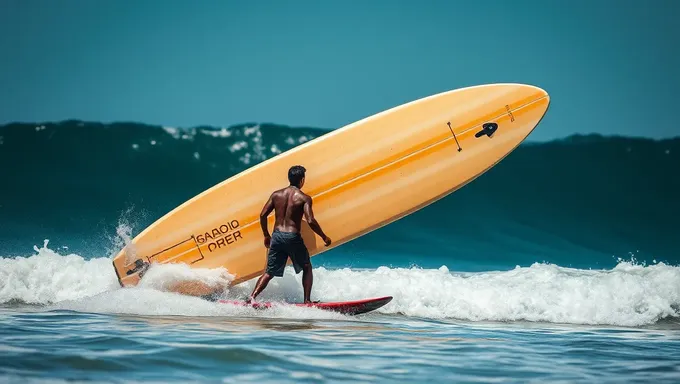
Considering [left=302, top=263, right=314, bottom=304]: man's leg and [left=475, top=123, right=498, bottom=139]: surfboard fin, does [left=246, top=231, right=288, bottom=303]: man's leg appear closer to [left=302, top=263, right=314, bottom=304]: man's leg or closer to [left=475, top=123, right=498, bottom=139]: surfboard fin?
[left=302, top=263, right=314, bottom=304]: man's leg

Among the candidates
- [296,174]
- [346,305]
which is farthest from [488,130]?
[346,305]

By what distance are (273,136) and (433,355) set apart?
15926 mm

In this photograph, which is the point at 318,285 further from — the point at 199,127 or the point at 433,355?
the point at 199,127

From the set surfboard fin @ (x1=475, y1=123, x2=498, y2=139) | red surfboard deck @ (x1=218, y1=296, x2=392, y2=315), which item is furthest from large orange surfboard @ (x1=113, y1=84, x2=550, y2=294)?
red surfboard deck @ (x1=218, y1=296, x2=392, y2=315)

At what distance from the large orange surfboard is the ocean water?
23 cm

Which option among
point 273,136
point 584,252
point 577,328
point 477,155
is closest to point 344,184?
point 477,155

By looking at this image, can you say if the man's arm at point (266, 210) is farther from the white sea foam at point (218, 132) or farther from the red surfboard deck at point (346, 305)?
the white sea foam at point (218, 132)

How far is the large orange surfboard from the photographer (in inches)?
247

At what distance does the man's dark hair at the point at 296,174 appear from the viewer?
18.9ft

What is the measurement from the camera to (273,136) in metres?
19.7

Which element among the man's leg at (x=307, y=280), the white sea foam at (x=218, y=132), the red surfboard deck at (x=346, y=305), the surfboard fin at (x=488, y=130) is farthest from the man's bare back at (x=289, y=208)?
the white sea foam at (x=218, y=132)

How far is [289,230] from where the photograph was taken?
5707mm

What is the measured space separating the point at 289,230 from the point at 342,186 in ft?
2.67

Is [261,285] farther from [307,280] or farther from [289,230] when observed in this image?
[289,230]
